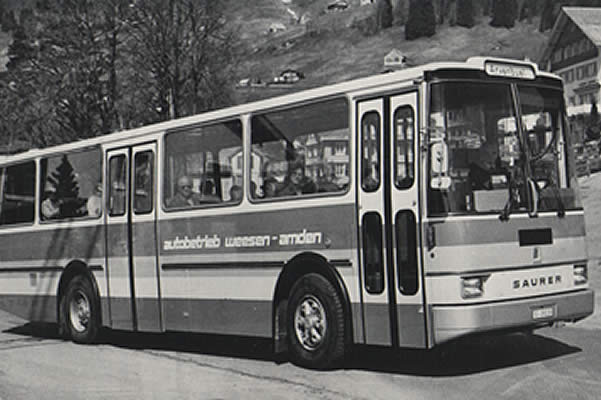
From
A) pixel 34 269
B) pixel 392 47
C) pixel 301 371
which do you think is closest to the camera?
pixel 301 371

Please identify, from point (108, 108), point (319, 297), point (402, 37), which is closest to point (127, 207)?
point (319, 297)

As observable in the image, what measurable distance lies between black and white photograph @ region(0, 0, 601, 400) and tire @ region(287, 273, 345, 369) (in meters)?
0.03

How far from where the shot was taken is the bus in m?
9.52

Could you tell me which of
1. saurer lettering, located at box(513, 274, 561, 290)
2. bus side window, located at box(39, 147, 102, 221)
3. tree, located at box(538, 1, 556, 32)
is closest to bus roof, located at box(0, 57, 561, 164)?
bus side window, located at box(39, 147, 102, 221)

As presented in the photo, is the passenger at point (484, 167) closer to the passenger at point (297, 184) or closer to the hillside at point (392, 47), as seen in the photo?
the passenger at point (297, 184)

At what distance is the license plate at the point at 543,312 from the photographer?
32.1 feet

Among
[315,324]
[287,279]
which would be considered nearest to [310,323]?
[315,324]

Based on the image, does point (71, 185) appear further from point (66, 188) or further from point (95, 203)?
point (95, 203)

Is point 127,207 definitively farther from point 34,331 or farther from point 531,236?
point 531,236

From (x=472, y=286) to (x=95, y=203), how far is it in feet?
21.9

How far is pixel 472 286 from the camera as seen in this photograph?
941 centimetres

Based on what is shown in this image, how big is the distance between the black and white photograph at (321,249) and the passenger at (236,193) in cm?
3

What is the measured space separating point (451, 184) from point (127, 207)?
18.3 ft

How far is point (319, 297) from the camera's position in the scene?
34.6ft
